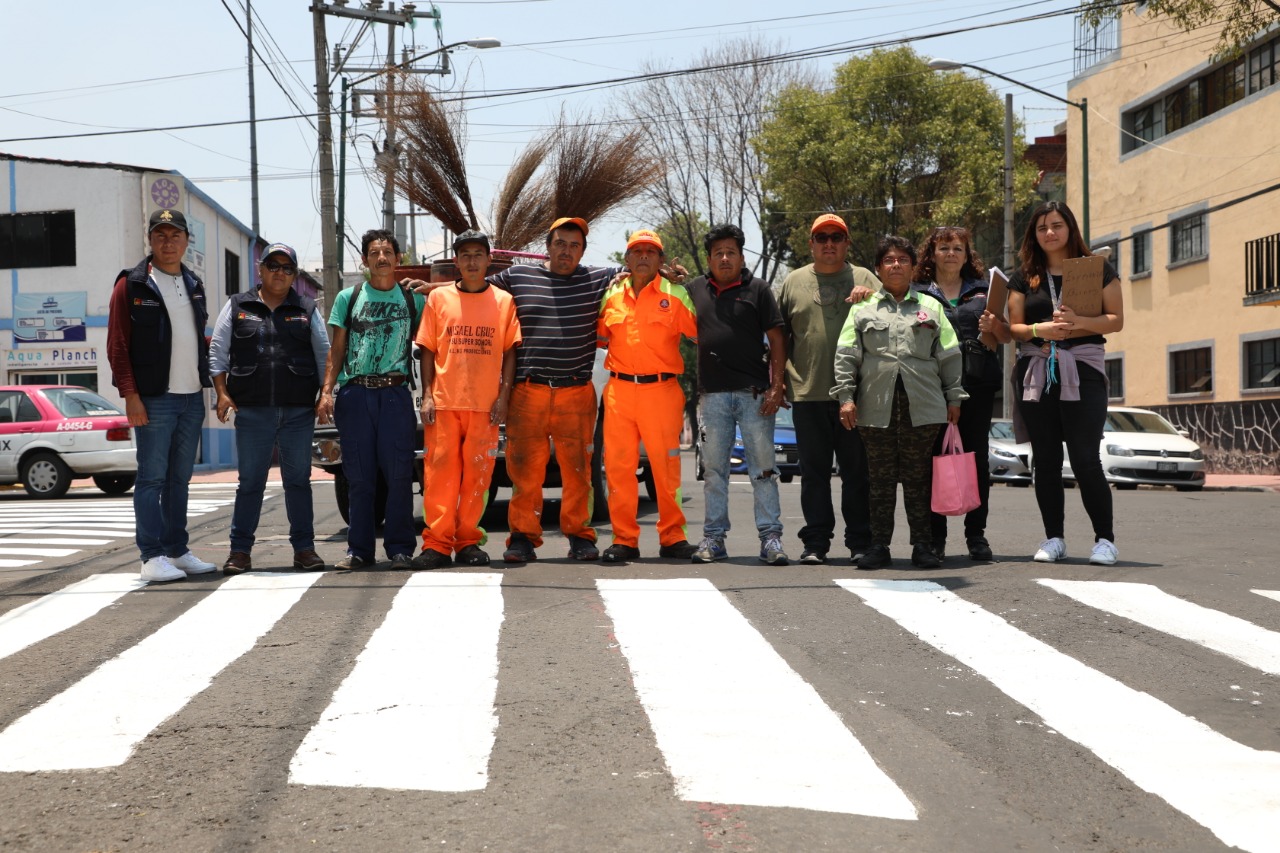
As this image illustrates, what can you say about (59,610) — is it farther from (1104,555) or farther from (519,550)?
(1104,555)

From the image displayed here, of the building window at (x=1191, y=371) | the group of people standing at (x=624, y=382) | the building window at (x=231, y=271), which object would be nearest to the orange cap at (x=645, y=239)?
the group of people standing at (x=624, y=382)

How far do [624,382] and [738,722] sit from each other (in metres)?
3.94

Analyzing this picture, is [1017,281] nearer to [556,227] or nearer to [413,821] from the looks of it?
[556,227]

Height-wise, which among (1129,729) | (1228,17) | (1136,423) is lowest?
(1129,729)

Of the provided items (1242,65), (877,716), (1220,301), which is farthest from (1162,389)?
(877,716)

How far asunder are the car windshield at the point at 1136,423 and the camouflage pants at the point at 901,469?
45.6ft

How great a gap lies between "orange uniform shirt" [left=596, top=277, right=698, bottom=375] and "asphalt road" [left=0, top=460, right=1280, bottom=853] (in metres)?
1.33

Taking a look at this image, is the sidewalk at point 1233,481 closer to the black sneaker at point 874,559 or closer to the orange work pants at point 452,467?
the orange work pants at point 452,467

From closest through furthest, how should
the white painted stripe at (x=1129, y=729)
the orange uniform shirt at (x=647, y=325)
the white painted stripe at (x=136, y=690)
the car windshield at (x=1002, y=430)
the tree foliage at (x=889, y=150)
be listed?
the white painted stripe at (x=1129, y=729)
the white painted stripe at (x=136, y=690)
the orange uniform shirt at (x=647, y=325)
the car windshield at (x=1002, y=430)
the tree foliage at (x=889, y=150)

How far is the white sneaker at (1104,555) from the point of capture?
299 inches

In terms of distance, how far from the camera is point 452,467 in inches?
304

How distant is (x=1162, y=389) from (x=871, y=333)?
22.9 meters

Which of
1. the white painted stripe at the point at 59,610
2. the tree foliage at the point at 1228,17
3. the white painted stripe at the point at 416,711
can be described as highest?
the tree foliage at the point at 1228,17

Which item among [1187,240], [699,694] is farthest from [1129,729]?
[1187,240]
